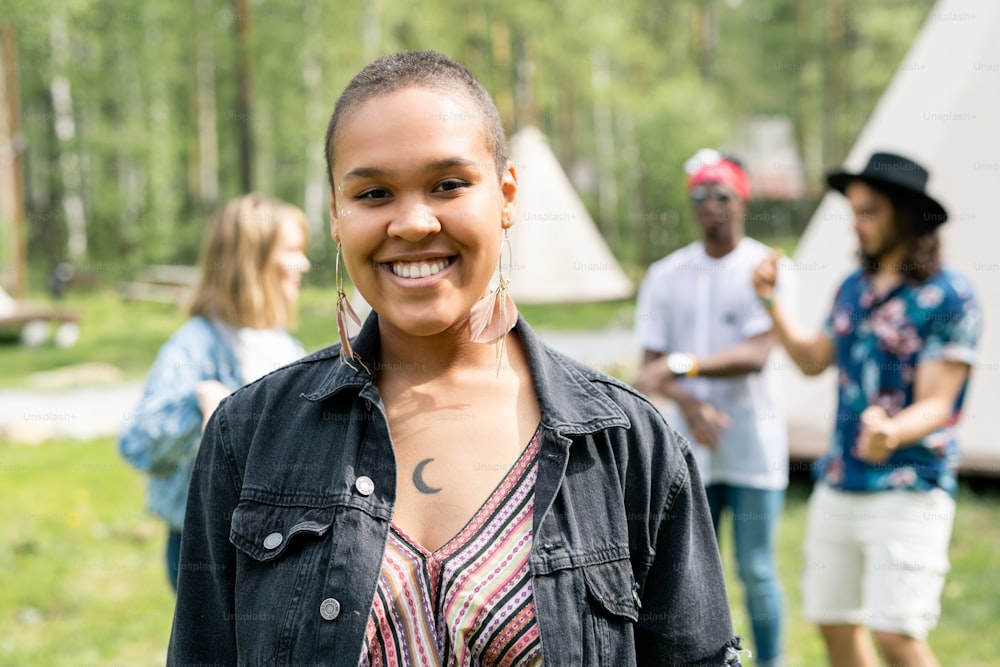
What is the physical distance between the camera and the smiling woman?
1633 millimetres

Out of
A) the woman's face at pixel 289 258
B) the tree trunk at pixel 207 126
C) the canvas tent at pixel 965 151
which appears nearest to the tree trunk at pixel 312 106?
the tree trunk at pixel 207 126

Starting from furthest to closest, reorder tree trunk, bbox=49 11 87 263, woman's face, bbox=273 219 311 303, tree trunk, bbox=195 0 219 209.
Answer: tree trunk, bbox=195 0 219 209 < tree trunk, bbox=49 11 87 263 < woman's face, bbox=273 219 311 303

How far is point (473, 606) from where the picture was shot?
161 cm

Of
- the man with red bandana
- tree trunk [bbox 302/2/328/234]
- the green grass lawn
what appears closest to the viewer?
the man with red bandana

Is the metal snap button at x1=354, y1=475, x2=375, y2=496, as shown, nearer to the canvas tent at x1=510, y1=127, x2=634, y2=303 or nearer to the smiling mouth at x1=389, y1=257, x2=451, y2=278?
the smiling mouth at x1=389, y1=257, x2=451, y2=278

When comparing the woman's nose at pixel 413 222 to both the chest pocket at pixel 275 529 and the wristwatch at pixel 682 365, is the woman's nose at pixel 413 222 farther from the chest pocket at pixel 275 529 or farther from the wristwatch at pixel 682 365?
the wristwatch at pixel 682 365

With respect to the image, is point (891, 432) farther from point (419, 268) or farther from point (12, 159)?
point (12, 159)

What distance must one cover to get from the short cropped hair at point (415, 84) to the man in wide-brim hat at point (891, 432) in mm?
2224

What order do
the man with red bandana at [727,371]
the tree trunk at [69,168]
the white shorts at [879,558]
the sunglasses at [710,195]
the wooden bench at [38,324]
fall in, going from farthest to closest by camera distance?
1. the tree trunk at [69,168]
2. the wooden bench at [38,324]
3. the sunglasses at [710,195]
4. the man with red bandana at [727,371]
5. the white shorts at [879,558]

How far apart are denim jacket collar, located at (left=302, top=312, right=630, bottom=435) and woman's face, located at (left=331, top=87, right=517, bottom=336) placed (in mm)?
128

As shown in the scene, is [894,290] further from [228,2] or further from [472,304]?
[228,2]

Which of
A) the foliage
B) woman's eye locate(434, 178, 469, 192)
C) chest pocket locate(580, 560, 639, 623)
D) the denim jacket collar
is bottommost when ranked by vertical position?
the foliage

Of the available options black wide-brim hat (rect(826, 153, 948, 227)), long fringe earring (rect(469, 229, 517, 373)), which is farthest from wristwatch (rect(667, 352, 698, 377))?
long fringe earring (rect(469, 229, 517, 373))

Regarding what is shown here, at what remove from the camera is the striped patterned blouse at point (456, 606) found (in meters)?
1.61
